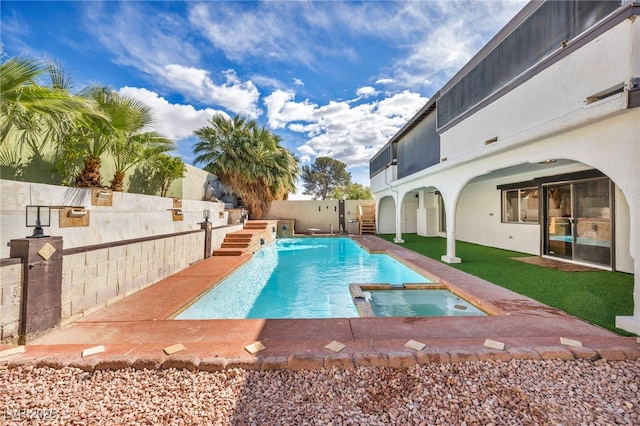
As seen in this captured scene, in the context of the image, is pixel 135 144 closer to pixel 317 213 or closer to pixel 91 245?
pixel 91 245

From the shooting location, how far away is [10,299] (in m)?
2.76

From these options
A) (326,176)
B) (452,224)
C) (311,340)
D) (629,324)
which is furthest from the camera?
(326,176)

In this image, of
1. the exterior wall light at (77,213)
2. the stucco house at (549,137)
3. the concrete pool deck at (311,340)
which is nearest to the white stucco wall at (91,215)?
the exterior wall light at (77,213)

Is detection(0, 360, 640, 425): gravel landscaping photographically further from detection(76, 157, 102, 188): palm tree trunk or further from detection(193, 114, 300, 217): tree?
detection(193, 114, 300, 217): tree

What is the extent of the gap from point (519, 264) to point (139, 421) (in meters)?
8.25

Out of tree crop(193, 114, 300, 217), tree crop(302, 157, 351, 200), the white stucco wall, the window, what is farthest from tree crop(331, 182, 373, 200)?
the white stucco wall

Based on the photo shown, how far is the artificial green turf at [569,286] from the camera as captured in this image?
3.63 meters

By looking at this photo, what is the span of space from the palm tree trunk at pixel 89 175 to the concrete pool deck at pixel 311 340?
2.65m

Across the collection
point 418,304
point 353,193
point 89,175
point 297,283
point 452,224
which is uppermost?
point 353,193

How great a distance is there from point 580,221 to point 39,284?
34.9ft

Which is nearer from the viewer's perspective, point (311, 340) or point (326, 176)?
point (311, 340)

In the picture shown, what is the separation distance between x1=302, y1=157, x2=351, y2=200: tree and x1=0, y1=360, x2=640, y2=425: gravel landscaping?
3578 centimetres

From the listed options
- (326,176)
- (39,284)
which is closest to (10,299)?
(39,284)

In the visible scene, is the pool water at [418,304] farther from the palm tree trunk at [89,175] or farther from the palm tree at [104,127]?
the palm tree at [104,127]
